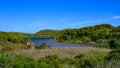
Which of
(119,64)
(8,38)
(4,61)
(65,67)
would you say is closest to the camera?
(119,64)

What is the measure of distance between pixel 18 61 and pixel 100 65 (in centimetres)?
317

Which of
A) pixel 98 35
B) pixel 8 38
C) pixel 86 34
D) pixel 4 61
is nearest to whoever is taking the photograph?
pixel 4 61

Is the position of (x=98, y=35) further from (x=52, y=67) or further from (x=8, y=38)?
(x=52, y=67)

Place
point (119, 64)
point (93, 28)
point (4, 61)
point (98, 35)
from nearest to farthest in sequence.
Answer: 1. point (119, 64)
2. point (4, 61)
3. point (98, 35)
4. point (93, 28)

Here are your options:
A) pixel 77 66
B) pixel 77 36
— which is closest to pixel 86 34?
pixel 77 36

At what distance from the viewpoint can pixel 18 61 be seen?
1212cm

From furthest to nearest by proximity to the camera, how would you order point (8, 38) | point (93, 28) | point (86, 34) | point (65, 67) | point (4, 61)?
point (93, 28) < point (86, 34) < point (8, 38) < point (65, 67) < point (4, 61)

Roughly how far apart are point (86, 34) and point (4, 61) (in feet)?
302

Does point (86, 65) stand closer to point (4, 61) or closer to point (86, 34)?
point (4, 61)

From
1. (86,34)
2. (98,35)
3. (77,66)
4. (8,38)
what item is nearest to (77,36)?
(86,34)

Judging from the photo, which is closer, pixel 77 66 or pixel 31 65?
pixel 31 65

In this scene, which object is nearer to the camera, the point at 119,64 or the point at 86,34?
the point at 119,64

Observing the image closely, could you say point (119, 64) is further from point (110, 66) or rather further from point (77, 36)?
point (77, 36)

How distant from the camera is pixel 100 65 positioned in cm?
1169
